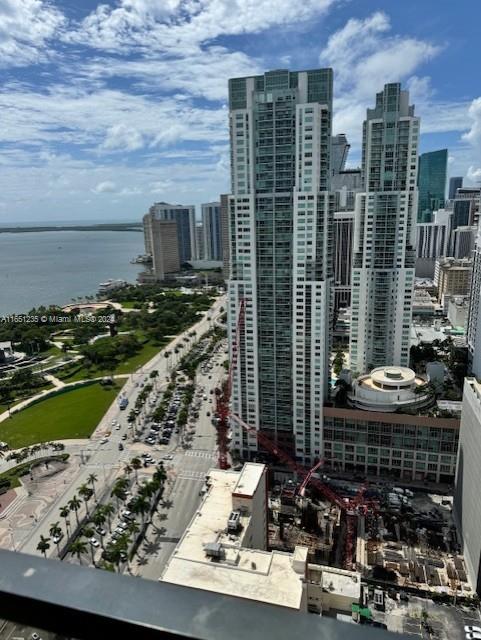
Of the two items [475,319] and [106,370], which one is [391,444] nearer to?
[475,319]

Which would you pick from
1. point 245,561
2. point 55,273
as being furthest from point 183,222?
point 245,561

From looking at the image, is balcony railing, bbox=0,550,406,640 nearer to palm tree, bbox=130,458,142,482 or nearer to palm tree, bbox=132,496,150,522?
palm tree, bbox=132,496,150,522

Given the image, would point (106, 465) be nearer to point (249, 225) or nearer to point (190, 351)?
point (249, 225)

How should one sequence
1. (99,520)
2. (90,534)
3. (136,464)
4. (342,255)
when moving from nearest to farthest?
(90,534), (99,520), (136,464), (342,255)

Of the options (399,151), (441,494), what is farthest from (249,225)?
(441,494)

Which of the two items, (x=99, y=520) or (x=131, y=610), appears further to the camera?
(x=99, y=520)

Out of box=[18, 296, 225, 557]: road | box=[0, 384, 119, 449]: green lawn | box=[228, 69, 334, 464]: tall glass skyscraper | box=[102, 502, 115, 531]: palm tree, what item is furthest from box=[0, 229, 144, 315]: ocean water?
box=[228, 69, 334, 464]: tall glass skyscraper

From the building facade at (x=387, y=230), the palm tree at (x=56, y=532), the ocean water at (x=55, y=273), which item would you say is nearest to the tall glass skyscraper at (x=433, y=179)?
the ocean water at (x=55, y=273)
